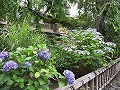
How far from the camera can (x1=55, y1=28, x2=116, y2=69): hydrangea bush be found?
156 inches

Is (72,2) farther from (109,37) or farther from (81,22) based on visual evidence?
(109,37)

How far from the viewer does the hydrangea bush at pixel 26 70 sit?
181cm

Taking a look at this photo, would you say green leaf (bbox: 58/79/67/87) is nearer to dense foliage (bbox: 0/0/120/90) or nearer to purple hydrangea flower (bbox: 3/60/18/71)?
dense foliage (bbox: 0/0/120/90)

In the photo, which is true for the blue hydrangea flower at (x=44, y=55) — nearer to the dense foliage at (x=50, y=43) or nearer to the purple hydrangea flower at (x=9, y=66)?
the dense foliage at (x=50, y=43)

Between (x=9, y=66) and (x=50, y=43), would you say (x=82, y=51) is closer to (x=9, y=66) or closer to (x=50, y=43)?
(x=50, y=43)

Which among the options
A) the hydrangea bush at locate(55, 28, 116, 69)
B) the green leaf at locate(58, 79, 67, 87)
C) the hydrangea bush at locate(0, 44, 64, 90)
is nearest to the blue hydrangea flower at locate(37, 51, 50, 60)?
the hydrangea bush at locate(0, 44, 64, 90)

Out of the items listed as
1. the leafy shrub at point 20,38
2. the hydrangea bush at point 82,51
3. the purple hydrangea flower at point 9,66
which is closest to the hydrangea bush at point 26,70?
the purple hydrangea flower at point 9,66

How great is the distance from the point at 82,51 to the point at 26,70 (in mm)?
2066

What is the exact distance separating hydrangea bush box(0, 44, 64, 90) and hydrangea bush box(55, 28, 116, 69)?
1.93m

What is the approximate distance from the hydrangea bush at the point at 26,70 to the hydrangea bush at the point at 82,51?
6.33 ft

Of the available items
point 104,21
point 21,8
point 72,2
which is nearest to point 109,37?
point 104,21

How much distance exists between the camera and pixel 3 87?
6.28ft

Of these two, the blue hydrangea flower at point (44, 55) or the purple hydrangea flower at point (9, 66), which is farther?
the blue hydrangea flower at point (44, 55)

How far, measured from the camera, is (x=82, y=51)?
152 inches
